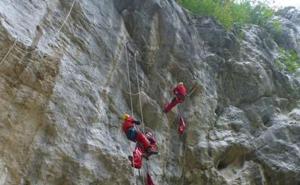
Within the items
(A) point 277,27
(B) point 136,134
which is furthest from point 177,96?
(A) point 277,27

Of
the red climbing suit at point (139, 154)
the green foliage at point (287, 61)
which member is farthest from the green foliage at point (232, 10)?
the red climbing suit at point (139, 154)

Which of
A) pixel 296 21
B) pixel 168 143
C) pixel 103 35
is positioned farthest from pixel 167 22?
pixel 296 21

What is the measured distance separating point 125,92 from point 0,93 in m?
3.26

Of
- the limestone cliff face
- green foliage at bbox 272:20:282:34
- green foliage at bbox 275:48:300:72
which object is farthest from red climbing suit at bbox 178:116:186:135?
green foliage at bbox 272:20:282:34

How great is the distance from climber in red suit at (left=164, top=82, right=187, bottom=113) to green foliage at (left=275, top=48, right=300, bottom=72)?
18.7ft

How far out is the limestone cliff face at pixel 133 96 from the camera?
7.48 meters

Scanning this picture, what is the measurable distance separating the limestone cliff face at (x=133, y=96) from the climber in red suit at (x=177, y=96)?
25 cm

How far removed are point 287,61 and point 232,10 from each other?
259 centimetres

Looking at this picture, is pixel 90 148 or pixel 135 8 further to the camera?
pixel 135 8

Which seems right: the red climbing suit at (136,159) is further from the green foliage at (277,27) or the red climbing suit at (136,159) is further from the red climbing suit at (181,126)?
the green foliage at (277,27)

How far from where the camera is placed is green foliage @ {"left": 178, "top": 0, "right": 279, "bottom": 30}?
14609 mm

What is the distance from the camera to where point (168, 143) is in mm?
10273

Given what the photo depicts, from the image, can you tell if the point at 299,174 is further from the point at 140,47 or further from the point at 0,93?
the point at 0,93

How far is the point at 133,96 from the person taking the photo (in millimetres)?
9891
